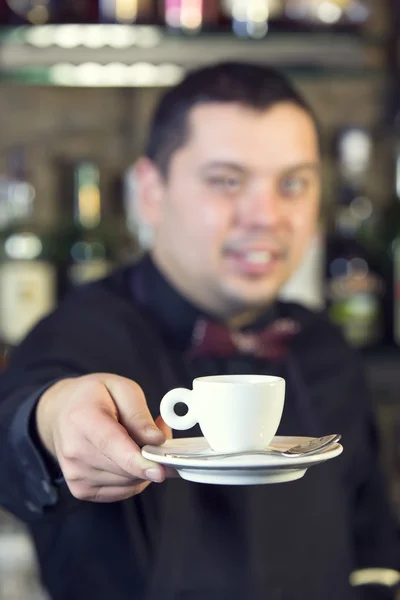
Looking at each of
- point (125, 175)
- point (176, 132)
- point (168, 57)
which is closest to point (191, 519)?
point (176, 132)

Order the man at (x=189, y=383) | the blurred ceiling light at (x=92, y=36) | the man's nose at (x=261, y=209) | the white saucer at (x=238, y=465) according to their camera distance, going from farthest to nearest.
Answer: the blurred ceiling light at (x=92, y=36) → the man's nose at (x=261, y=209) → the man at (x=189, y=383) → the white saucer at (x=238, y=465)

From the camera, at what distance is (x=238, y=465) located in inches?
16.3

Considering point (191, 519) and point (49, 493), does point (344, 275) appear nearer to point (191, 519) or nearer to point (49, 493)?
point (191, 519)

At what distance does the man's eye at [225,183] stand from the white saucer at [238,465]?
411 mm

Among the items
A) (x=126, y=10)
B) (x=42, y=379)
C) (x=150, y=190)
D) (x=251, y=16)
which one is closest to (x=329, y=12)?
(x=251, y=16)

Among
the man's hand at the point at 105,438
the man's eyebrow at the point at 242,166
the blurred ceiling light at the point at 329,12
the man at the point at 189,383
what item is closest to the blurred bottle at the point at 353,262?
the blurred ceiling light at the point at 329,12

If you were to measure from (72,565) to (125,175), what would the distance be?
1.00 meters

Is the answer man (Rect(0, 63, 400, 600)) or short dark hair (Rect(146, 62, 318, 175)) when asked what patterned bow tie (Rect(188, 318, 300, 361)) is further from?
short dark hair (Rect(146, 62, 318, 175))

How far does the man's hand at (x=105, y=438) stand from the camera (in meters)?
0.45

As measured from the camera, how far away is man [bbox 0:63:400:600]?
55cm

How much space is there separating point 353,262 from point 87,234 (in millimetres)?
424

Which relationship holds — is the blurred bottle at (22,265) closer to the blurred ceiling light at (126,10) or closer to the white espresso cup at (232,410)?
the blurred ceiling light at (126,10)

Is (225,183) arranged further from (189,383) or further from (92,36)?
(92,36)

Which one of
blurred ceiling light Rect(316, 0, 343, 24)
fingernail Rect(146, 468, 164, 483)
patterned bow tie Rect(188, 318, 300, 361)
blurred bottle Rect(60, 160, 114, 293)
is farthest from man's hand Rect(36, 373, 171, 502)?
blurred ceiling light Rect(316, 0, 343, 24)
